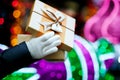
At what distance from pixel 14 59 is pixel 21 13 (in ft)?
2.61

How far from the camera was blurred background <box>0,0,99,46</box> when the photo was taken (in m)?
2.00

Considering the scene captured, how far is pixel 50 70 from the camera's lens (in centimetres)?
203

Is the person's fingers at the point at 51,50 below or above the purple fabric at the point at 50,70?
above

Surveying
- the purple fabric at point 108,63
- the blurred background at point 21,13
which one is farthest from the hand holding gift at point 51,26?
the purple fabric at point 108,63

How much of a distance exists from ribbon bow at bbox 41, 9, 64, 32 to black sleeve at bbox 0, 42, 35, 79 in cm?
11

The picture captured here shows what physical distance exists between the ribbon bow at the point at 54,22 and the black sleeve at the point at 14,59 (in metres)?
0.11

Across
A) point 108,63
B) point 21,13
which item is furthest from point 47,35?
point 108,63

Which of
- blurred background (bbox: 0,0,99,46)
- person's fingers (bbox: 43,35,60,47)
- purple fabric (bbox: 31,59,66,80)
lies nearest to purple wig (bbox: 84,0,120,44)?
blurred background (bbox: 0,0,99,46)

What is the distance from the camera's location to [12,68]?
1.26 m

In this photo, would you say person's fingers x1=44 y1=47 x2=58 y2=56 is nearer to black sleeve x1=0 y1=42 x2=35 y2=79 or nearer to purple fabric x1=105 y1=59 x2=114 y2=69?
black sleeve x1=0 y1=42 x2=35 y2=79

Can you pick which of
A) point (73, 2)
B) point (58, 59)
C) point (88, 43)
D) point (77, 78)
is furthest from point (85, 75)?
point (58, 59)

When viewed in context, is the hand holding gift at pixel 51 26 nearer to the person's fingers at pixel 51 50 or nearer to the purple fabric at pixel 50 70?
the person's fingers at pixel 51 50

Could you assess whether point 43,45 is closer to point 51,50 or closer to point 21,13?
point 51,50

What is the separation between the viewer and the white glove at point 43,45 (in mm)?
1257
